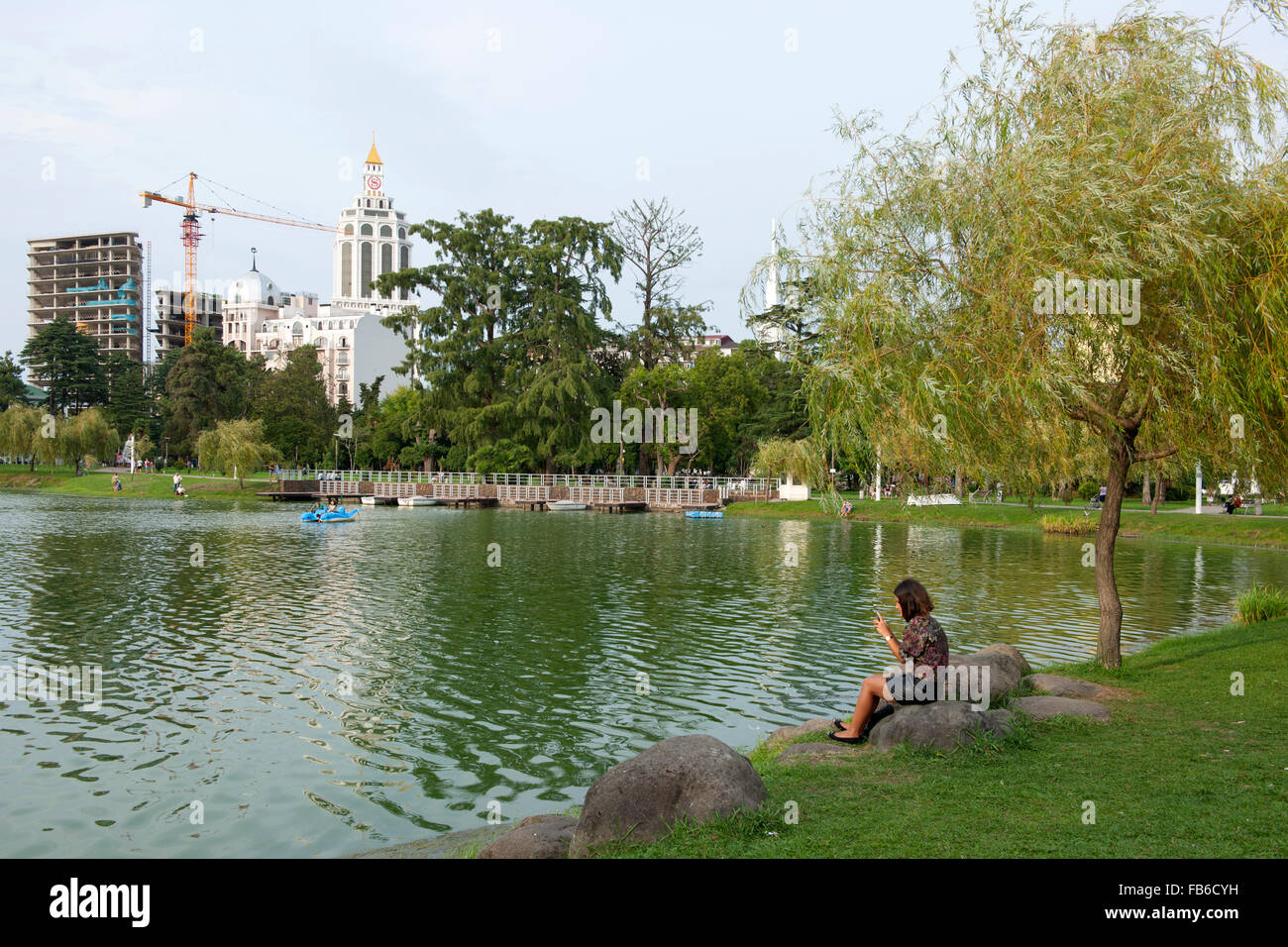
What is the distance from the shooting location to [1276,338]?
941 centimetres

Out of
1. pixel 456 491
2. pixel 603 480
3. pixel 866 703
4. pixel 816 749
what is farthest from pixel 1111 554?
pixel 456 491

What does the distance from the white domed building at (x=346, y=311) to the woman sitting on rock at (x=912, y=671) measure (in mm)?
102206

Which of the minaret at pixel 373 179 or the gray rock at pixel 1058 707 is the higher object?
the minaret at pixel 373 179

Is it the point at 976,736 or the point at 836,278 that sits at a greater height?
the point at 836,278

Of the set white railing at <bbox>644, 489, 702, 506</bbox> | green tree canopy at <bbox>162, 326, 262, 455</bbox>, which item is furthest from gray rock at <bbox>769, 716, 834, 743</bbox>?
green tree canopy at <bbox>162, 326, 262, 455</bbox>

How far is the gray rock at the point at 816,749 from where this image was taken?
8.91m

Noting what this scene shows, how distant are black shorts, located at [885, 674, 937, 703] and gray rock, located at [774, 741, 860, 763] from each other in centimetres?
66

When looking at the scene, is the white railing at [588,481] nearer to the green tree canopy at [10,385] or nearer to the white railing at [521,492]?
the white railing at [521,492]

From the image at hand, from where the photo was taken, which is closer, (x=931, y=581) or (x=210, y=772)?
(x=210, y=772)

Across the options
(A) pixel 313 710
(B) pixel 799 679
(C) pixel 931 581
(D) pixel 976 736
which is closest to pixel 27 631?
(A) pixel 313 710

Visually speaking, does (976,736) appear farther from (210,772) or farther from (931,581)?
(931,581)

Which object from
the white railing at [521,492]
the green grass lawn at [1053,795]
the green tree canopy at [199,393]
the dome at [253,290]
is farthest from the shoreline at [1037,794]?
the dome at [253,290]

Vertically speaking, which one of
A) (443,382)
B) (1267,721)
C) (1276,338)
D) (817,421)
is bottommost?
(1267,721)
